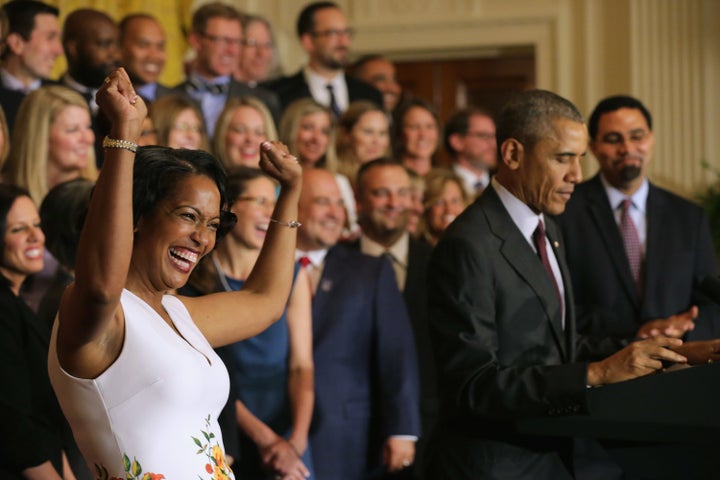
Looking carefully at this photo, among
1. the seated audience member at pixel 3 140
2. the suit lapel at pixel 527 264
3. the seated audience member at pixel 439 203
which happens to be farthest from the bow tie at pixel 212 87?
the suit lapel at pixel 527 264

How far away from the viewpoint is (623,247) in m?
4.66

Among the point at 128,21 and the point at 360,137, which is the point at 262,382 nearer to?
the point at 360,137

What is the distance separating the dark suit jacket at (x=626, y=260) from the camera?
4543 mm

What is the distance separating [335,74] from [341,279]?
2.78 m

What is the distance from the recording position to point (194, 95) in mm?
6176

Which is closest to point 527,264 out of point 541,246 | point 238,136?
point 541,246

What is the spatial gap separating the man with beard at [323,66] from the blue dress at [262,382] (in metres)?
2.99

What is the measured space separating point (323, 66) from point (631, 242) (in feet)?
9.04

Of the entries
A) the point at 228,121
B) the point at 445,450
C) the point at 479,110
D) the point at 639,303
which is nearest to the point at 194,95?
the point at 228,121

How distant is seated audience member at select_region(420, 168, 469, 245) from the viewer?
18.9ft

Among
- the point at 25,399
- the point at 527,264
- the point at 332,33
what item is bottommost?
the point at 25,399

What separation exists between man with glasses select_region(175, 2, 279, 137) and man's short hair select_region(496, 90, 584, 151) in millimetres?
3079

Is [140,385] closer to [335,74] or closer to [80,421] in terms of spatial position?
[80,421]

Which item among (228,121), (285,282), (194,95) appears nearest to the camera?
(285,282)
